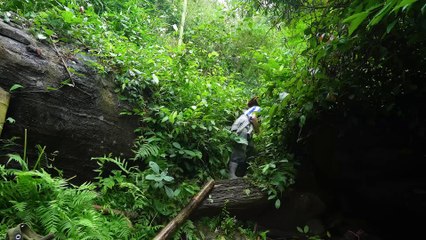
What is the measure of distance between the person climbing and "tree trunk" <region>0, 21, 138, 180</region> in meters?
1.95

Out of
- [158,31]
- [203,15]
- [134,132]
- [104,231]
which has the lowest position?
[104,231]

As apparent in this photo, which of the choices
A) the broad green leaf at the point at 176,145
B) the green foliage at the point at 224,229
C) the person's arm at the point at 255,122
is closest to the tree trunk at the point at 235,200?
the green foliage at the point at 224,229

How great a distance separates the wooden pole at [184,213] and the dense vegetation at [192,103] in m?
0.12

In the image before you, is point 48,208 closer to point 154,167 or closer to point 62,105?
point 154,167

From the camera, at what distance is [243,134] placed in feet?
18.2

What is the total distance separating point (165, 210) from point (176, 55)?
9.72ft

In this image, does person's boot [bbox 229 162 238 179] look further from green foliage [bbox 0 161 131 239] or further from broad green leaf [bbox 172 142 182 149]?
green foliage [bbox 0 161 131 239]

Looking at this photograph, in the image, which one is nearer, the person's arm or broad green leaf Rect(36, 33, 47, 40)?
broad green leaf Rect(36, 33, 47, 40)

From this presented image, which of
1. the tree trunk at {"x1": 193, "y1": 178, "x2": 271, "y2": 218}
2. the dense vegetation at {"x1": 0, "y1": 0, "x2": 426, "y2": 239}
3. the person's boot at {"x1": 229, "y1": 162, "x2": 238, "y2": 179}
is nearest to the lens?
the dense vegetation at {"x1": 0, "y1": 0, "x2": 426, "y2": 239}

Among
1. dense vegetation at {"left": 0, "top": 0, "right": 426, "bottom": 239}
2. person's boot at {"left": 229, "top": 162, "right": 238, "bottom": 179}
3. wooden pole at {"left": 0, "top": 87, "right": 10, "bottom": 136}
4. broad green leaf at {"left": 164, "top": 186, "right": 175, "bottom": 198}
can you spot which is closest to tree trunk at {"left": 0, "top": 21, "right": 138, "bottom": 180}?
wooden pole at {"left": 0, "top": 87, "right": 10, "bottom": 136}

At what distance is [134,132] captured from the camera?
471 cm

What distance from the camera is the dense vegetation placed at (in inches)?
128

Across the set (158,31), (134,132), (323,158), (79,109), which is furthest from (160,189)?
(158,31)

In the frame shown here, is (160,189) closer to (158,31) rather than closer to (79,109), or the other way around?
(79,109)
